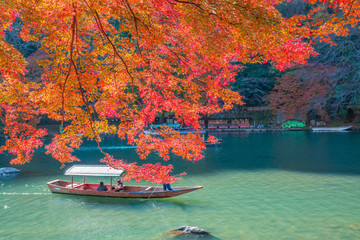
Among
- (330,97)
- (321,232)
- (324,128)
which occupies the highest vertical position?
(330,97)

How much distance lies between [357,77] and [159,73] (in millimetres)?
41833

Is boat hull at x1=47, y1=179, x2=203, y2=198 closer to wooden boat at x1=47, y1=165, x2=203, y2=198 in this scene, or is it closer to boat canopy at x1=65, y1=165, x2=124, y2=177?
wooden boat at x1=47, y1=165, x2=203, y2=198

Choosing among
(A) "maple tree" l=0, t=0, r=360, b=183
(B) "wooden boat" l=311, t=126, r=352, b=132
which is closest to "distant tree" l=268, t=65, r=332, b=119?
(B) "wooden boat" l=311, t=126, r=352, b=132

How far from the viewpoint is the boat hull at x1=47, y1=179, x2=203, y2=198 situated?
14.5 metres

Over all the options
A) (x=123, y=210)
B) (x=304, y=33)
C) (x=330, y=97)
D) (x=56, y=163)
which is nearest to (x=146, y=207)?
(x=123, y=210)

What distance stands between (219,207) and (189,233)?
3389mm

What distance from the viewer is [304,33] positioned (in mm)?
6258

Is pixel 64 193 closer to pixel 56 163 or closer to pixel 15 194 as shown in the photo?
pixel 15 194

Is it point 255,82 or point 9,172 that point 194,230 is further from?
point 255,82

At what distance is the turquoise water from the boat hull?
1.07ft

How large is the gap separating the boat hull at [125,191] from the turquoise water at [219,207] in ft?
1.07

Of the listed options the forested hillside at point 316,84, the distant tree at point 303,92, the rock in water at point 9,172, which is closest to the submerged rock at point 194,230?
the rock in water at point 9,172

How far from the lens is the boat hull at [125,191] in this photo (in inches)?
572

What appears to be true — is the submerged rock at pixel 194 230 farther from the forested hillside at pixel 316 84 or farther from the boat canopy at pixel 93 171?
the forested hillside at pixel 316 84
